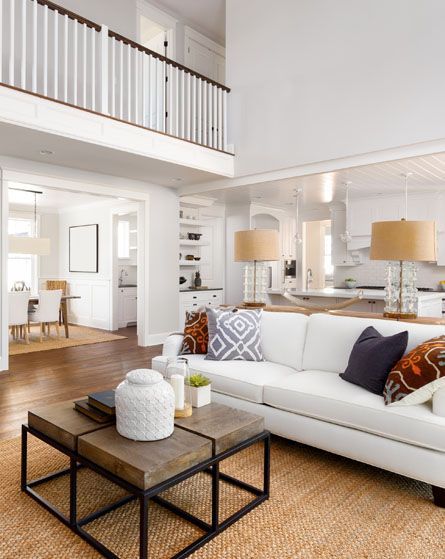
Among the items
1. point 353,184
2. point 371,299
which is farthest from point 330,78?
point 371,299

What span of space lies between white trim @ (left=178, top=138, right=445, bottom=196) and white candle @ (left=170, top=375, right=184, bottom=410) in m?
3.81

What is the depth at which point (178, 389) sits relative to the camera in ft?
7.07

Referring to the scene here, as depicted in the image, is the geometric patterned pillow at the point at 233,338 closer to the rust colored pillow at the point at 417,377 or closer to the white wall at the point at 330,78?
the rust colored pillow at the point at 417,377

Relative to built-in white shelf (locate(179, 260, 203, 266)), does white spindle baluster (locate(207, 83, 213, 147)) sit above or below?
above

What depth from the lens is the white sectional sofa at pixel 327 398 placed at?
2.17 meters

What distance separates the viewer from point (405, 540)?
188 centimetres

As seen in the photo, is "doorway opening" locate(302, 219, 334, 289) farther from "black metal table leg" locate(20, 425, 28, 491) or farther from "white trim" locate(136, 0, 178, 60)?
"black metal table leg" locate(20, 425, 28, 491)

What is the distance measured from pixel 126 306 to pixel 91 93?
14.8 ft

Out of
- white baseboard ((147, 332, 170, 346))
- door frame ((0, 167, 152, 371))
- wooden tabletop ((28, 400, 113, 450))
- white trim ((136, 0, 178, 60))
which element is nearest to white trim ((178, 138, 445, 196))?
door frame ((0, 167, 152, 371))

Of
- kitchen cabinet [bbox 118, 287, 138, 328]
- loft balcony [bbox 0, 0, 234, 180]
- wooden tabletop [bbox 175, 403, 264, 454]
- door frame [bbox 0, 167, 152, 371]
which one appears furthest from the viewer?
kitchen cabinet [bbox 118, 287, 138, 328]

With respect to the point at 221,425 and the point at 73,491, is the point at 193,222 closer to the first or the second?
the point at 221,425

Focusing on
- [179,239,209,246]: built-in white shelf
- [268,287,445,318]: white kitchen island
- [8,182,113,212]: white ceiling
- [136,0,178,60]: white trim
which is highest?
[136,0,178,60]: white trim

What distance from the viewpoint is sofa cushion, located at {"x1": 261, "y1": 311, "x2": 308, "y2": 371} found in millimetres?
3316

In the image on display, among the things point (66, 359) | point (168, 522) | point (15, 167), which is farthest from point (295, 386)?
point (15, 167)
